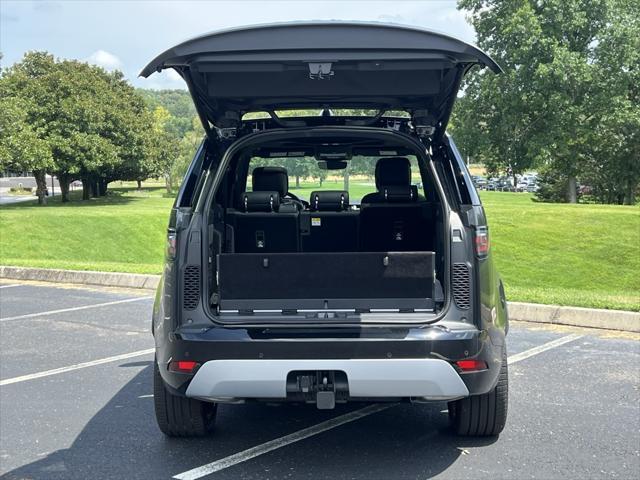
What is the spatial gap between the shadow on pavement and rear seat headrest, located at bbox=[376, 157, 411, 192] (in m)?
1.62

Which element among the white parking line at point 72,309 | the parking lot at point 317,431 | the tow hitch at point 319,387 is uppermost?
the tow hitch at point 319,387

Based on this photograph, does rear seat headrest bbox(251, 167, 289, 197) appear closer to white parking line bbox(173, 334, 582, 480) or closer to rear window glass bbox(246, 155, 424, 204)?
rear window glass bbox(246, 155, 424, 204)

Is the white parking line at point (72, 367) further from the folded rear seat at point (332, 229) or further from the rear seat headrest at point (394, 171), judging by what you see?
the rear seat headrest at point (394, 171)

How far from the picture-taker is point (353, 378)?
3381 mm

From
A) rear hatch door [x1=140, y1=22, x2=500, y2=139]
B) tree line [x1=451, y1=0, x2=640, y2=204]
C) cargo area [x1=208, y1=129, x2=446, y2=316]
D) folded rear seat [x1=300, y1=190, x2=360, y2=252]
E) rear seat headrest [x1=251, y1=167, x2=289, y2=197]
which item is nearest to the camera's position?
rear hatch door [x1=140, y1=22, x2=500, y2=139]

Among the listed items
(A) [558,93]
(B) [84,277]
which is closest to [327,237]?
(B) [84,277]

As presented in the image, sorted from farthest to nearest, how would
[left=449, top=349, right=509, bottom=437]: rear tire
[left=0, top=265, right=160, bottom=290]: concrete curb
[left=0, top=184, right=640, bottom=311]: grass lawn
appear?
[left=0, top=184, right=640, bottom=311]: grass lawn < [left=0, top=265, right=160, bottom=290]: concrete curb < [left=449, top=349, right=509, bottom=437]: rear tire

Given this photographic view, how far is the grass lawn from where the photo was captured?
12.6 m

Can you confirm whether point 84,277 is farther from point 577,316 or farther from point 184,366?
point 184,366

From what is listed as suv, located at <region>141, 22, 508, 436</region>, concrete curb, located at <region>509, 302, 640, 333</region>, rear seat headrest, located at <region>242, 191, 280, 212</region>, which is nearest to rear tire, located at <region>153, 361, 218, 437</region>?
suv, located at <region>141, 22, 508, 436</region>

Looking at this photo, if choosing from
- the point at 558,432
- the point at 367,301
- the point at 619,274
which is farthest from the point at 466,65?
the point at 619,274

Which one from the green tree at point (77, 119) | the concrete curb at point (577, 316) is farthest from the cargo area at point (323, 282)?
the green tree at point (77, 119)

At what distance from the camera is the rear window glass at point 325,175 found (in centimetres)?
541

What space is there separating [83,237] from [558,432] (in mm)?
20151
